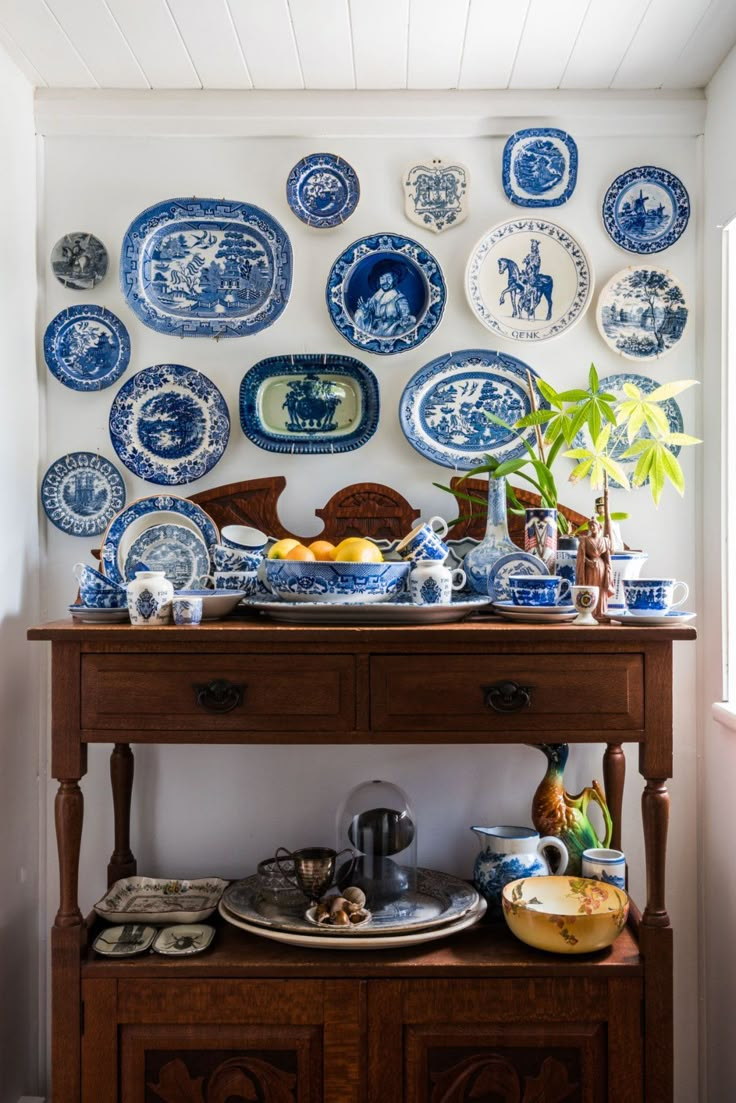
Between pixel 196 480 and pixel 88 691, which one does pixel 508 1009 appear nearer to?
A: pixel 88 691

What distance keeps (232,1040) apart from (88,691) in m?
0.64

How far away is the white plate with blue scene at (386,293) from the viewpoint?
2.02m

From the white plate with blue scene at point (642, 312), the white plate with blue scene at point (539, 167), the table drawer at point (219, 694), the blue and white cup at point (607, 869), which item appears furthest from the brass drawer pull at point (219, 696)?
the white plate with blue scene at point (539, 167)

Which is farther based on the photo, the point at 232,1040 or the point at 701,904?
the point at 701,904

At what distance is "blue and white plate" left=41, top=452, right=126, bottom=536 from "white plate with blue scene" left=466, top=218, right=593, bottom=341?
916 millimetres

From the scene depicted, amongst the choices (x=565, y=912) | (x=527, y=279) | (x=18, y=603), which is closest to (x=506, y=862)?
(x=565, y=912)

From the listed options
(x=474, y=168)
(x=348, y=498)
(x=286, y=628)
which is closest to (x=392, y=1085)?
(x=286, y=628)

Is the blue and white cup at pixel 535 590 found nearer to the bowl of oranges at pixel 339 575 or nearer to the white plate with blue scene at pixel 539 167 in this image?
the bowl of oranges at pixel 339 575

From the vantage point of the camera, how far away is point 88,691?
1568 mm

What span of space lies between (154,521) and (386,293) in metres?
Result: 0.73

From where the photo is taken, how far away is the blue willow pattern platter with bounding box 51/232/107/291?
204cm

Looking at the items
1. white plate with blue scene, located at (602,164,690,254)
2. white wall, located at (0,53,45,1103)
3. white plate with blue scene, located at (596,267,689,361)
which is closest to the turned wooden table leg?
white wall, located at (0,53,45,1103)

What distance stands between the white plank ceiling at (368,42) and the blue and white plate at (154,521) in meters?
0.93

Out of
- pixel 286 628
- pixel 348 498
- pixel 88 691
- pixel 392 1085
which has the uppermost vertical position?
pixel 348 498
